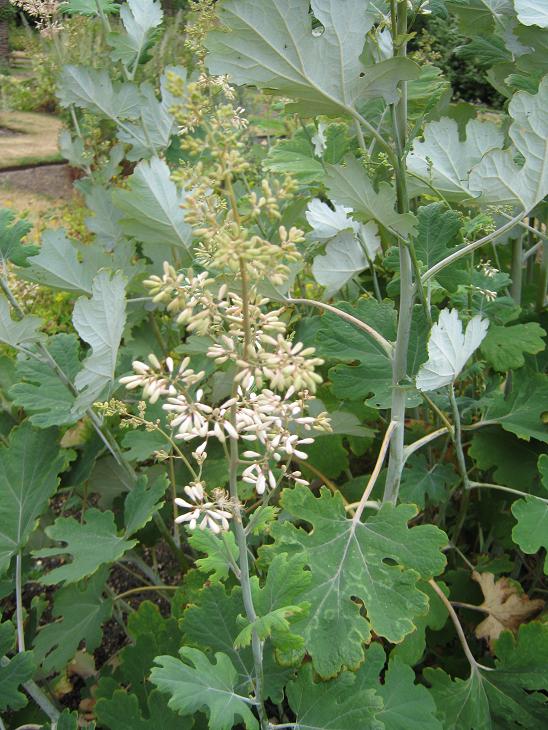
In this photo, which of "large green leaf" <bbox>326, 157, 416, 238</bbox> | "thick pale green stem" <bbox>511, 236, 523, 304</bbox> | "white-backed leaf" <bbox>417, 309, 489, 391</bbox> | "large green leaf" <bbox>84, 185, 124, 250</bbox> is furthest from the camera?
"large green leaf" <bbox>84, 185, 124, 250</bbox>

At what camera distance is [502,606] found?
1.33m

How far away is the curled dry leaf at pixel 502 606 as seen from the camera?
1.31 m

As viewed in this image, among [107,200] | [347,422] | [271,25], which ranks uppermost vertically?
[271,25]

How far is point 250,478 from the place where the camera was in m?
0.68

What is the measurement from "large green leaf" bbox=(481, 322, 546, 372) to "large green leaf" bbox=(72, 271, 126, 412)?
2.62 ft

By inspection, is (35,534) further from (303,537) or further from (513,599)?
(513,599)

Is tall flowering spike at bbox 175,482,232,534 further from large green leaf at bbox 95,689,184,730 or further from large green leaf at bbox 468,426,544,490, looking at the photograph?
large green leaf at bbox 468,426,544,490

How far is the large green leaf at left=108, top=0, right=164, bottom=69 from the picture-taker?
5.58 ft

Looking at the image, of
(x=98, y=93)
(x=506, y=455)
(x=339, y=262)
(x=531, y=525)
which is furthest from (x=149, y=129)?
(x=531, y=525)

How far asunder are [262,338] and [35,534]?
124 cm

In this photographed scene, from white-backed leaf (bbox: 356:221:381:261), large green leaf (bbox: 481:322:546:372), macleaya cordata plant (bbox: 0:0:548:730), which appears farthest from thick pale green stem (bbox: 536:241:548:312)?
white-backed leaf (bbox: 356:221:381:261)

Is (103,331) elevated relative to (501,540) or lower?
elevated

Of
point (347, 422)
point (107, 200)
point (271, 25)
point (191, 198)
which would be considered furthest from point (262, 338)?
point (107, 200)

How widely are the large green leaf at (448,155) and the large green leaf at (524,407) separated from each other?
0.46m
